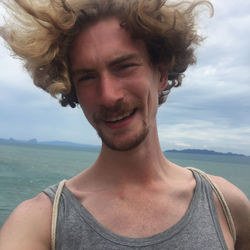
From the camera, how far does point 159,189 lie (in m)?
2.45

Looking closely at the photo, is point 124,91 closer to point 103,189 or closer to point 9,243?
point 103,189

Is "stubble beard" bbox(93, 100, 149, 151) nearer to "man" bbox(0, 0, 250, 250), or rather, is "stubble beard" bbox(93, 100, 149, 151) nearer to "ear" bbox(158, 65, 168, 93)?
"man" bbox(0, 0, 250, 250)

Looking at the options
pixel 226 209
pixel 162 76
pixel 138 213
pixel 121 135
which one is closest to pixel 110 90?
pixel 121 135

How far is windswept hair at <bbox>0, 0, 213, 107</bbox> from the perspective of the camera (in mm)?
2439

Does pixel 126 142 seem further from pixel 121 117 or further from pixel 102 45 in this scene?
pixel 102 45

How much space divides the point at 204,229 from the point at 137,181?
606 millimetres

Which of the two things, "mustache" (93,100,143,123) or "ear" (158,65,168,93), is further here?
"ear" (158,65,168,93)

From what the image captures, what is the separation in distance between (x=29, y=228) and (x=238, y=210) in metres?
1.56

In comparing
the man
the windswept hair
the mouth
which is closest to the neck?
the man

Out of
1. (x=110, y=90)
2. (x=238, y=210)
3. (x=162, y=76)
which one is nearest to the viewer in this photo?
(x=110, y=90)

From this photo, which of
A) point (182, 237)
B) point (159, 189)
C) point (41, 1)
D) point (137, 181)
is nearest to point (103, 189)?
point (137, 181)

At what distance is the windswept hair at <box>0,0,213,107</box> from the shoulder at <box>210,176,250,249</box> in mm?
1163

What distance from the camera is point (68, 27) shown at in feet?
7.95

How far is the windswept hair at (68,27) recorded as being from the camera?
2439mm
